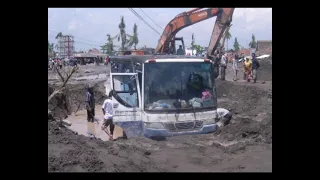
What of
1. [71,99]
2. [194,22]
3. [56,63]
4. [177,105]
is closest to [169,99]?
[177,105]

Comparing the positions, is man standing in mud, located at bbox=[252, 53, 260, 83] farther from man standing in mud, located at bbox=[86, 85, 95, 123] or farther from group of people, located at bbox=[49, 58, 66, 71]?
man standing in mud, located at bbox=[86, 85, 95, 123]

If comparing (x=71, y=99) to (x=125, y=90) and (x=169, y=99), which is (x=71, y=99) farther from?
(x=169, y=99)

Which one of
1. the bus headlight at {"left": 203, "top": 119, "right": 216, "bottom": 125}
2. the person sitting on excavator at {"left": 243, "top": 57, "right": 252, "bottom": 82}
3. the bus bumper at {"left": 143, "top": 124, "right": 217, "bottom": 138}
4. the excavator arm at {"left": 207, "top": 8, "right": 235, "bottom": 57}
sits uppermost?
the excavator arm at {"left": 207, "top": 8, "right": 235, "bottom": 57}

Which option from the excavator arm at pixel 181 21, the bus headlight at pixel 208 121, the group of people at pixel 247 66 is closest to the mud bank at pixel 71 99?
the excavator arm at pixel 181 21

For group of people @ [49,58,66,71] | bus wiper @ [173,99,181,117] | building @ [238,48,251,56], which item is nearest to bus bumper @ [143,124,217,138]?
bus wiper @ [173,99,181,117]

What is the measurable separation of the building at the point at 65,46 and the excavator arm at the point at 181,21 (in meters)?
3.10

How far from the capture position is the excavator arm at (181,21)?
1162 centimetres

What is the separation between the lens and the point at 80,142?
7.78 m

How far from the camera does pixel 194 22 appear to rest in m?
12.0

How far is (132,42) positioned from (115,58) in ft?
7.34

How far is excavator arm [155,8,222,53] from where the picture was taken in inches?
458

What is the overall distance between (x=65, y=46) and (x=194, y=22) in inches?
160
